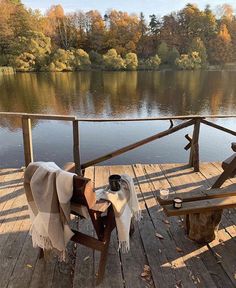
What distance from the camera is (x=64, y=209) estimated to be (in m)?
1.66

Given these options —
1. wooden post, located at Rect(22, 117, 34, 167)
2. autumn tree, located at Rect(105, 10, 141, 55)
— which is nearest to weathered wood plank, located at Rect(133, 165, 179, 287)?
wooden post, located at Rect(22, 117, 34, 167)

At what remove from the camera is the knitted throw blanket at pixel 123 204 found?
1834 mm

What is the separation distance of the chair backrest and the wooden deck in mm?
620

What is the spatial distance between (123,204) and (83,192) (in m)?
0.41

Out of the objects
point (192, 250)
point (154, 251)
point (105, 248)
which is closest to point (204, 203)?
point (192, 250)

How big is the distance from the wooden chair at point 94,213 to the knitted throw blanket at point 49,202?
0.06 metres

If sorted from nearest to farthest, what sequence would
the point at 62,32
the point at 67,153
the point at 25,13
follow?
1. the point at 67,153
2. the point at 25,13
3. the point at 62,32

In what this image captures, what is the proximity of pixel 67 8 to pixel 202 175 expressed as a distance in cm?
5647

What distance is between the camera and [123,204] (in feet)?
6.19

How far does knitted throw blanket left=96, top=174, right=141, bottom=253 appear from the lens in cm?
183

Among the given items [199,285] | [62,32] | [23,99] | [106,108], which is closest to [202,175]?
[199,285]

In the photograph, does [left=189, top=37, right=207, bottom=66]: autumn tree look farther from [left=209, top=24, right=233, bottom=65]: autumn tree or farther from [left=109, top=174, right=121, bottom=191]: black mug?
[left=109, top=174, right=121, bottom=191]: black mug

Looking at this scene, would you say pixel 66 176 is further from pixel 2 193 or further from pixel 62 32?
pixel 62 32

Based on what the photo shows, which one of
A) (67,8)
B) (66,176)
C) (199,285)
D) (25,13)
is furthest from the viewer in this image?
(67,8)
